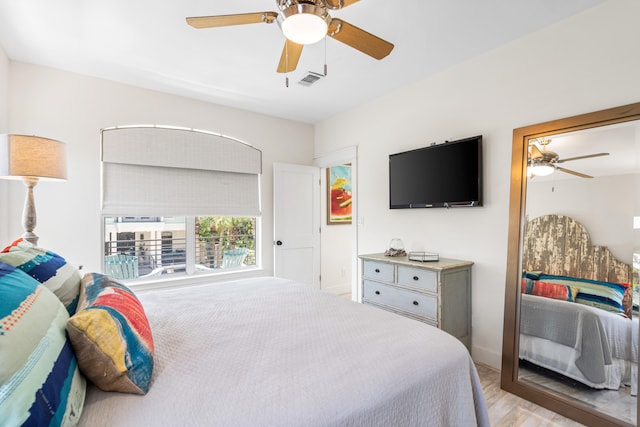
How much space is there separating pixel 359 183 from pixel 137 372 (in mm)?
3293

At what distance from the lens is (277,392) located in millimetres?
942

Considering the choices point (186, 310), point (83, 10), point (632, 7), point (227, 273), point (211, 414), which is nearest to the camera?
point (211, 414)

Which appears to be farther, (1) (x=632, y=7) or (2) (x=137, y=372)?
(1) (x=632, y=7)

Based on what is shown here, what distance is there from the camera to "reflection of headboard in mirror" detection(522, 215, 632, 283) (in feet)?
6.29

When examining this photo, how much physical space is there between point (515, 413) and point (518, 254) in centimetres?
106

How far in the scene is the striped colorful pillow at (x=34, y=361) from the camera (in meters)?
0.59

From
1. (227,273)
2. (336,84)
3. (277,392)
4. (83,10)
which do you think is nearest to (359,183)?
(336,84)

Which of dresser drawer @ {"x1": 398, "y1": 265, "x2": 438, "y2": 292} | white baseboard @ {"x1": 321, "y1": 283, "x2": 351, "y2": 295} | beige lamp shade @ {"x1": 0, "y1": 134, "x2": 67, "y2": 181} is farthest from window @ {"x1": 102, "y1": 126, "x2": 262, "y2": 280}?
dresser drawer @ {"x1": 398, "y1": 265, "x2": 438, "y2": 292}

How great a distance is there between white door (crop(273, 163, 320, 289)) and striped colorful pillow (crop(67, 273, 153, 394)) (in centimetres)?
315

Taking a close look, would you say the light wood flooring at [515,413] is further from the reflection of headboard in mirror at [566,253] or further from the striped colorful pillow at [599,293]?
the reflection of headboard in mirror at [566,253]

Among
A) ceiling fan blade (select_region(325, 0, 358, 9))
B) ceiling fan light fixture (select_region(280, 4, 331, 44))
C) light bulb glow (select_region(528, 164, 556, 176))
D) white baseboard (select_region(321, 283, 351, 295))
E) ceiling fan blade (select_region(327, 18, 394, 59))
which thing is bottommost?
white baseboard (select_region(321, 283, 351, 295))

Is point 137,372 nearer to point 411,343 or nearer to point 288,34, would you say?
point 411,343

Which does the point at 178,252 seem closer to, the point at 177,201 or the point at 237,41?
the point at 177,201

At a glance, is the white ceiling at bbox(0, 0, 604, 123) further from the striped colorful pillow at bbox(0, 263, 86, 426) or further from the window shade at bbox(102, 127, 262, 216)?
the striped colorful pillow at bbox(0, 263, 86, 426)
